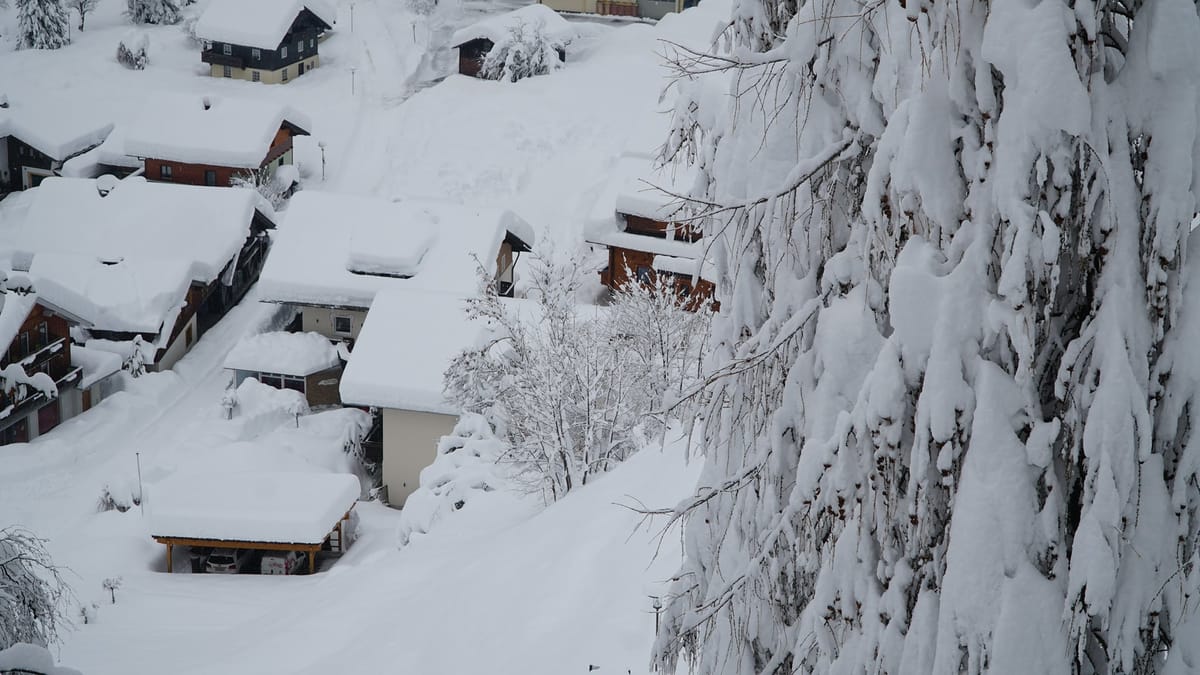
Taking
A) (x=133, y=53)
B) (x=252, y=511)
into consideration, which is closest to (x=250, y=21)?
(x=133, y=53)

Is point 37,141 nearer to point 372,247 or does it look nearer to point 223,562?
point 372,247

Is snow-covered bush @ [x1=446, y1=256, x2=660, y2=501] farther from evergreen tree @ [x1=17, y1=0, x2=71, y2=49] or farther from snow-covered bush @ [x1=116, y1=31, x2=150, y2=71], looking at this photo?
evergreen tree @ [x1=17, y1=0, x2=71, y2=49]

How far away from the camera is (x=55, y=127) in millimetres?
46125

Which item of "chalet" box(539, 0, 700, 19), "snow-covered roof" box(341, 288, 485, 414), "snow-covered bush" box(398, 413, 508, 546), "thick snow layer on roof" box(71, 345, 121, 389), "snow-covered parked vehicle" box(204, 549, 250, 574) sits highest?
"chalet" box(539, 0, 700, 19)

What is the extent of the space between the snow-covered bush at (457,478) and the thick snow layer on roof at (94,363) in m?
13.2

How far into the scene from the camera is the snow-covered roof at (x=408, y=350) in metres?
28.3

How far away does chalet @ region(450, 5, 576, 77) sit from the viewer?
52.1 m

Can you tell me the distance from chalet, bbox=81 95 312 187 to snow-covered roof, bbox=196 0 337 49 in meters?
8.37

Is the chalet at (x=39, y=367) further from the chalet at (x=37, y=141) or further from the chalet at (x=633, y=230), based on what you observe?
the chalet at (x=37, y=141)

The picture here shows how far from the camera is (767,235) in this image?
16.8ft

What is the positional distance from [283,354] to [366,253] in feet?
12.4

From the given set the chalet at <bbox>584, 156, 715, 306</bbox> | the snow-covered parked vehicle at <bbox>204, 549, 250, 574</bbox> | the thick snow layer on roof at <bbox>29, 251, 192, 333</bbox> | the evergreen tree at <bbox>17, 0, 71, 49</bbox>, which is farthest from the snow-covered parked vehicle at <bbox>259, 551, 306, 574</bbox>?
the evergreen tree at <bbox>17, 0, 71, 49</bbox>

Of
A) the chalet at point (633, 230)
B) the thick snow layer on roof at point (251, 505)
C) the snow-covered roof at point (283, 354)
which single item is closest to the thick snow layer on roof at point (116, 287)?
the snow-covered roof at point (283, 354)

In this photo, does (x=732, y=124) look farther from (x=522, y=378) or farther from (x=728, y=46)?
(x=522, y=378)
